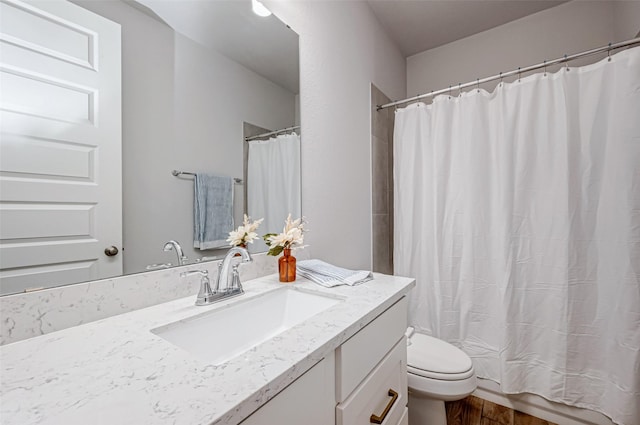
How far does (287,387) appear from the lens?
0.51 metres

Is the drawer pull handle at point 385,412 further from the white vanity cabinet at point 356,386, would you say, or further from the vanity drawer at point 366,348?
the vanity drawer at point 366,348

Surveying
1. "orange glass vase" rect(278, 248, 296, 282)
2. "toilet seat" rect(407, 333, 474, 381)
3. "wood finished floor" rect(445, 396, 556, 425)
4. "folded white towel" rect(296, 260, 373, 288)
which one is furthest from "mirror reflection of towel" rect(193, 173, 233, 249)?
"wood finished floor" rect(445, 396, 556, 425)

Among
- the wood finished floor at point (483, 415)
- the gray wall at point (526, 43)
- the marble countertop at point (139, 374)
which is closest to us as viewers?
the marble countertop at point (139, 374)

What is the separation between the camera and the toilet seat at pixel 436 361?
50.6 inches

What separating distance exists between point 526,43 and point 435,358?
7.42 ft

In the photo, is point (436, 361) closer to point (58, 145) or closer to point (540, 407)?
point (540, 407)

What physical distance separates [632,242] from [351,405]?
152 cm

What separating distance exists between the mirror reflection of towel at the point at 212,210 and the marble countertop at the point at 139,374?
31 cm

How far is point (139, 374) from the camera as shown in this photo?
49 cm

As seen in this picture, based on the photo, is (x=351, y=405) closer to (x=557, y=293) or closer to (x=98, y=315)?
(x=98, y=315)

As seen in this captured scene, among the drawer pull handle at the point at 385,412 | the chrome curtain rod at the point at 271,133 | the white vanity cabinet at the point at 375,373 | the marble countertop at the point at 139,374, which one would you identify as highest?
the chrome curtain rod at the point at 271,133

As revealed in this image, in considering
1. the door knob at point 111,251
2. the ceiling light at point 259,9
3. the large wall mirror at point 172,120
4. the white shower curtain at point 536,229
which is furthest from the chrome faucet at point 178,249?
the white shower curtain at point 536,229

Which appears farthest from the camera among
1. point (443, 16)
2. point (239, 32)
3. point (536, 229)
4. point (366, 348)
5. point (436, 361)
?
point (443, 16)

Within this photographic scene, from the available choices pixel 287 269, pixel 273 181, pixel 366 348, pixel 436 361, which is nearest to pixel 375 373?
pixel 366 348
